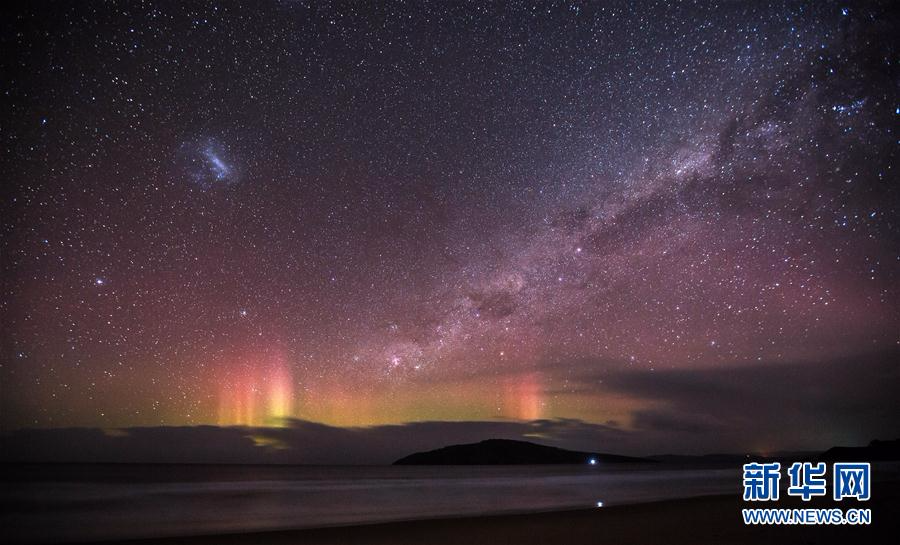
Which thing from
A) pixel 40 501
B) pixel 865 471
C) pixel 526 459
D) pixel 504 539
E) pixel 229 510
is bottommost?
pixel 526 459

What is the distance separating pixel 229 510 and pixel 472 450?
164 m

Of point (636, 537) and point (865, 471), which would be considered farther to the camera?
point (865, 471)

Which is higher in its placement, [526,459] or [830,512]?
[830,512]

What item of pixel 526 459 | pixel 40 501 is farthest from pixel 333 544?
pixel 526 459

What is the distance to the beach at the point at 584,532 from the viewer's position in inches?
436

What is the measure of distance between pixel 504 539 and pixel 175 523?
38.4 feet

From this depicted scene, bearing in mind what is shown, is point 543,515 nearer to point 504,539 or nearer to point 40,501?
point 504,539

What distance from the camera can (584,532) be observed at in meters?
12.4

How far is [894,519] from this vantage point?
44.9 ft

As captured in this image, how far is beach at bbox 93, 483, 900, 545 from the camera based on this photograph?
1106 centimetres

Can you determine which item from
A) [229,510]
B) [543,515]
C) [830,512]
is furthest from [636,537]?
[229,510]

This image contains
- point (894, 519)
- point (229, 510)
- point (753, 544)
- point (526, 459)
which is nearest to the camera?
point (753, 544)

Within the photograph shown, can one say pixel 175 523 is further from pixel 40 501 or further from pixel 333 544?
pixel 40 501

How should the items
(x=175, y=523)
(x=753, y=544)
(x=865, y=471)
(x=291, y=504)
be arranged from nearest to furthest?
(x=753, y=544)
(x=865, y=471)
(x=175, y=523)
(x=291, y=504)
